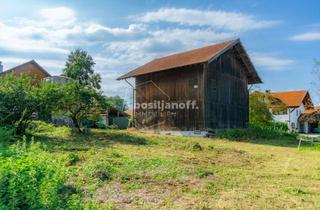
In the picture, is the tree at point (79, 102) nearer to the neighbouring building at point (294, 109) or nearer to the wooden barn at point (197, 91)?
the wooden barn at point (197, 91)

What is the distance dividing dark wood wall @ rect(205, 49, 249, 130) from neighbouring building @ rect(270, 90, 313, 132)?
2208 cm

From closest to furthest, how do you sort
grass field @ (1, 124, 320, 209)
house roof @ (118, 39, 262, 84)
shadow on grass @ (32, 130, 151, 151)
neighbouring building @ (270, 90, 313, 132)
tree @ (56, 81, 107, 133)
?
grass field @ (1, 124, 320, 209) → shadow on grass @ (32, 130, 151, 151) → tree @ (56, 81, 107, 133) → house roof @ (118, 39, 262, 84) → neighbouring building @ (270, 90, 313, 132)

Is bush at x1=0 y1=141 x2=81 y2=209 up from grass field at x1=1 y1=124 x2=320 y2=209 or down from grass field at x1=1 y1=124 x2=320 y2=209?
up

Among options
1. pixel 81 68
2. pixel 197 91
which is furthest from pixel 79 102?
pixel 81 68

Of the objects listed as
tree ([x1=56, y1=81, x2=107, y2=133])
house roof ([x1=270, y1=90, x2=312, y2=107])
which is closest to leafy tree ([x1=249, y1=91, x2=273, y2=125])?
house roof ([x1=270, y1=90, x2=312, y2=107])

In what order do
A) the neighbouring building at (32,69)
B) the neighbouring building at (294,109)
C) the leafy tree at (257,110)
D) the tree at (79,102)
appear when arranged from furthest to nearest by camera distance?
the neighbouring building at (294,109) < the neighbouring building at (32,69) < the leafy tree at (257,110) < the tree at (79,102)

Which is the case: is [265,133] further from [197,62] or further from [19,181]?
[19,181]

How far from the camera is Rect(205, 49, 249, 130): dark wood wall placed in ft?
76.5

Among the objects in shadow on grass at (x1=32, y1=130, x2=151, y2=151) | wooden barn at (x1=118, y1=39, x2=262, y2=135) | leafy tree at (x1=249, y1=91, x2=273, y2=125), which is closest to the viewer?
shadow on grass at (x1=32, y1=130, x2=151, y2=151)

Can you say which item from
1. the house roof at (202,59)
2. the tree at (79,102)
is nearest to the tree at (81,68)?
→ the house roof at (202,59)

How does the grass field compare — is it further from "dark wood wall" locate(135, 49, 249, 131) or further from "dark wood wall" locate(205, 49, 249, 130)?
"dark wood wall" locate(205, 49, 249, 130)

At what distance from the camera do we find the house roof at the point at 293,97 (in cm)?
4893

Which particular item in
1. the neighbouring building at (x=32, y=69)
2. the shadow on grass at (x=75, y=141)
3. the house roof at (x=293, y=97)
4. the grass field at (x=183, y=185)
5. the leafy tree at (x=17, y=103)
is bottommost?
the grass field at (x=183, y=185)

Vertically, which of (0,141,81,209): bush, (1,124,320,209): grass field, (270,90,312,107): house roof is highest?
(270,90,312,107): house roof
